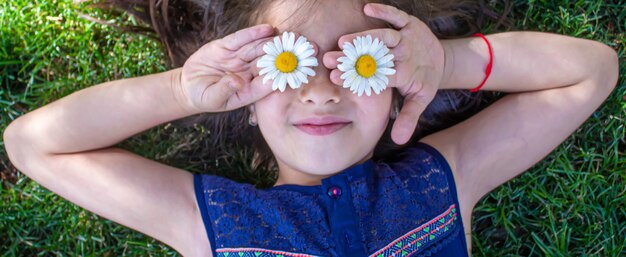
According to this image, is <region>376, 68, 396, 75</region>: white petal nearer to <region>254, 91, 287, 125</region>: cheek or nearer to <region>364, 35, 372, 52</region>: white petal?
<region>364, 35, 372, 52</region>: white petal

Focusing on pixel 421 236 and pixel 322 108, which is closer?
pixel 322 108

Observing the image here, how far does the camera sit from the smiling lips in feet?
7.30

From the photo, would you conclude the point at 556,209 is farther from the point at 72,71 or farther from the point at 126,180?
the point at 72,71

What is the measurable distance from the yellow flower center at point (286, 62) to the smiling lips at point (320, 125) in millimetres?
235

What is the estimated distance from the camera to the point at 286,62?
207cm

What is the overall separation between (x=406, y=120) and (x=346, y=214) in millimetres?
417

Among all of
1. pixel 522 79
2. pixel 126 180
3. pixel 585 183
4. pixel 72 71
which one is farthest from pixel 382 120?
pixel 72 71

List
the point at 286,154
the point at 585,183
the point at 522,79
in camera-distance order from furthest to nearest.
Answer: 1. the point at 585,183
2. the point at 522,79
3. the point at 286,154

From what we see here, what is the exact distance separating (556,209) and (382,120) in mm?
1197

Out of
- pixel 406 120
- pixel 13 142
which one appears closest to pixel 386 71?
pixel 406 120

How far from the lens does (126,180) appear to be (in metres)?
2.48

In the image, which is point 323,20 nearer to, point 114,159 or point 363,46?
point 363,46

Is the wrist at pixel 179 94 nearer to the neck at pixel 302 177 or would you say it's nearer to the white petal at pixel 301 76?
the neck at pixel 302 177

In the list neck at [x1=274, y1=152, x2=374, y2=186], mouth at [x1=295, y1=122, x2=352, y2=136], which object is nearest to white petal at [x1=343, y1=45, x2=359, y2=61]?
mouth at [x1=295, y1=122, x2=352, y2=136]
